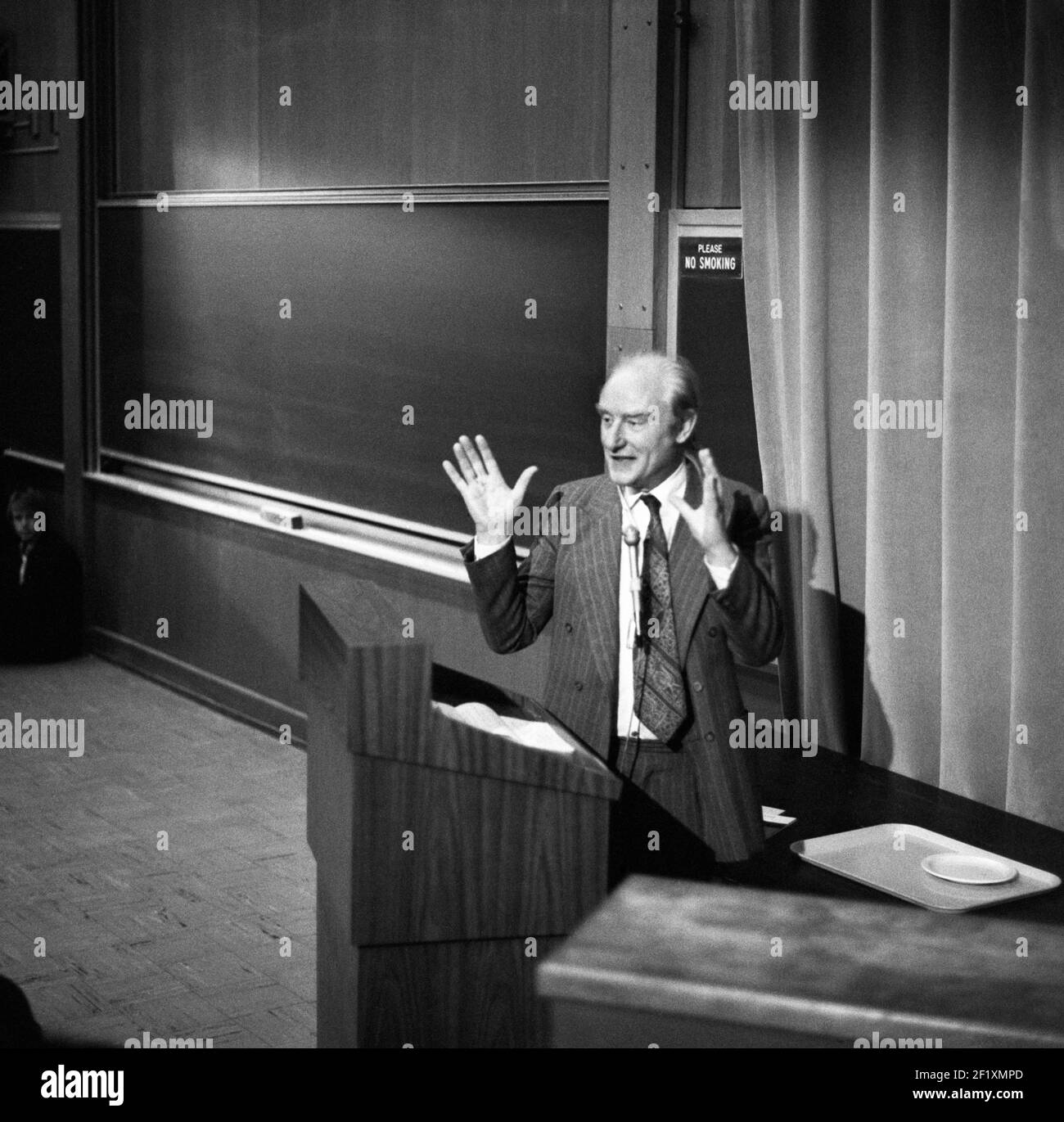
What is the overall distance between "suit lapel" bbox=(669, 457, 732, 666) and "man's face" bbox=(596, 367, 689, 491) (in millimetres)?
139

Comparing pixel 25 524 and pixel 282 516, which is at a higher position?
pixel 282 516

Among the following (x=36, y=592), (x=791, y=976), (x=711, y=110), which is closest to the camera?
(x=791, y=976)

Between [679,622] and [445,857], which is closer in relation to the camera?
[445,857]

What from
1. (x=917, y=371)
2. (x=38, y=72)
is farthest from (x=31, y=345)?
(x=917, y=371)

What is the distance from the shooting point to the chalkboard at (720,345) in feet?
15.0

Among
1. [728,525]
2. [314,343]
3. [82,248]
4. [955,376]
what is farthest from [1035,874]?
[82,248]

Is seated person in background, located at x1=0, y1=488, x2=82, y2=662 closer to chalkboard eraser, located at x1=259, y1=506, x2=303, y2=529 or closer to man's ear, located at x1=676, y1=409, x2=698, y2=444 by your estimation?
chalkboard eraser, located at x1=259, y1=506, x2=303, y2=529

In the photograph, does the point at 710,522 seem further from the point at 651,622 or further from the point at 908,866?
the point at 908,866

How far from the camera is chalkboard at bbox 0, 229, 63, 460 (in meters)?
8.44

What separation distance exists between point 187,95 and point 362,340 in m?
1.78

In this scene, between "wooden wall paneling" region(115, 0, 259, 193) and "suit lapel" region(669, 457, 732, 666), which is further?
"wooden wall paneling" region(115, 0, 259, 193)

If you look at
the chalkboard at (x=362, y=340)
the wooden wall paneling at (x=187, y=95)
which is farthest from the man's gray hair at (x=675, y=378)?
the wooden wall paneling at (x=187, y=95)

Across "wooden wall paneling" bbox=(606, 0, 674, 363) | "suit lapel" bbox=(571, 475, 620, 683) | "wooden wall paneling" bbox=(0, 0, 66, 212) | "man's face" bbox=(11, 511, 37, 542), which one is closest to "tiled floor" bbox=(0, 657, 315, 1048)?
"man's face" bbox=(11, 511, 37, 542)

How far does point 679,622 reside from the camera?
10.6 feet
